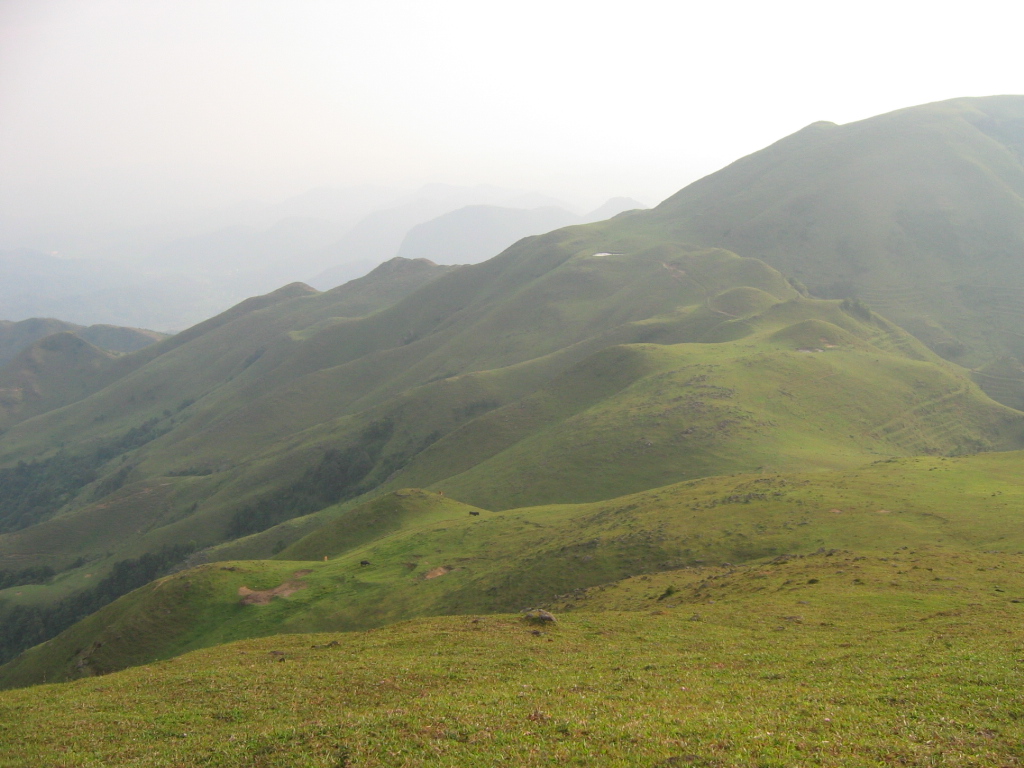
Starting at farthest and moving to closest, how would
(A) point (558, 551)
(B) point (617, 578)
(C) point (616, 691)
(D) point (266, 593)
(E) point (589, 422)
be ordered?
(E) point (589, 422), (D) point (266, 593), (A) point (558, 551), (B) point (617, 578), (C) point (616, 691)

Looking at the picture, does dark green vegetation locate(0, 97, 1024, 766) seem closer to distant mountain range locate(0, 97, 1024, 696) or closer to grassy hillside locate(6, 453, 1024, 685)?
grassy hillside locate(6, 453, 1024, 685)

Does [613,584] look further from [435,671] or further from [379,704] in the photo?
[379,704]

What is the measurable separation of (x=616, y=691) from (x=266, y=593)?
147 ft

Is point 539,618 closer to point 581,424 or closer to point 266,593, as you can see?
point 266,593

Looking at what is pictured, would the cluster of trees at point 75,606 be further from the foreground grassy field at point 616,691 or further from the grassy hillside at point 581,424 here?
the foreground grassy field at point 616,691

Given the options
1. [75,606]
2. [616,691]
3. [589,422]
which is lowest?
[75,606]

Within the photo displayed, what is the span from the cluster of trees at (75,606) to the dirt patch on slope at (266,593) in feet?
263

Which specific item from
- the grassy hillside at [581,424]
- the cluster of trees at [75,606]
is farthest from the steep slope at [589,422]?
Result: the cluster of trees at [75,606]

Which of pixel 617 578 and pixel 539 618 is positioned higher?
pixel 539 618

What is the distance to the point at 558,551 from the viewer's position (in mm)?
50438

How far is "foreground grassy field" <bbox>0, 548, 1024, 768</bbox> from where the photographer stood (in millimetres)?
16078

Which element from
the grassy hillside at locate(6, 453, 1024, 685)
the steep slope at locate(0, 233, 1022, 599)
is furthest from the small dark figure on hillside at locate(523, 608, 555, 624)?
the steep slope at locate(0, 233, 1022, 599)

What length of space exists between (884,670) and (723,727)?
813 cm

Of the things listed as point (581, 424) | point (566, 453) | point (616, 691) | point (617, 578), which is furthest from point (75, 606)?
point (616, 691)
